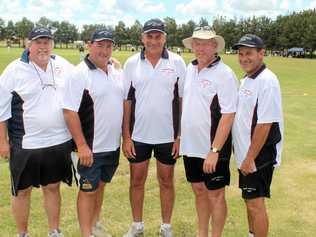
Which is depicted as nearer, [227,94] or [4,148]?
[227,94]

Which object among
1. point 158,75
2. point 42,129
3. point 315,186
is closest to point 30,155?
point 42,129

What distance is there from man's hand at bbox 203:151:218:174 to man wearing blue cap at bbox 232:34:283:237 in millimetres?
229

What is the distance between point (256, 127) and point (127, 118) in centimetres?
155

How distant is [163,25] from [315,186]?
4.00m

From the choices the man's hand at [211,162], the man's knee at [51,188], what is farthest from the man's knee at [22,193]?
the man's hand at [211,162]

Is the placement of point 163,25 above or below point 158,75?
above

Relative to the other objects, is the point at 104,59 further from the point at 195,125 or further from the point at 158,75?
the point at 195,125

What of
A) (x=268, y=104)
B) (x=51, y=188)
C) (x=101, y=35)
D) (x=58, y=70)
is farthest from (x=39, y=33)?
(x=268, y=104)

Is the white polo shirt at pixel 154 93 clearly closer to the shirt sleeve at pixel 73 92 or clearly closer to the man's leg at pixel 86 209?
the shirt sleeve at pixel 73 92

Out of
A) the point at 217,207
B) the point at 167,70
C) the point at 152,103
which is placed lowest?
the point at 217,207

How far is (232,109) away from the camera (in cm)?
456

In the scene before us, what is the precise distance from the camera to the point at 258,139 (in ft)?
14.2

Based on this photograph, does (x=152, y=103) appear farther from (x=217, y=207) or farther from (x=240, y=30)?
(x=240, y=30)

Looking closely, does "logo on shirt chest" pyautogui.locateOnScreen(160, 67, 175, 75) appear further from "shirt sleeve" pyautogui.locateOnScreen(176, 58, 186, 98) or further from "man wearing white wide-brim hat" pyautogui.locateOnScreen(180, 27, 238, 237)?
"man wearing white wide-brim hat" pyautogui.locateOnScreen(180, 27, 238, 237)
